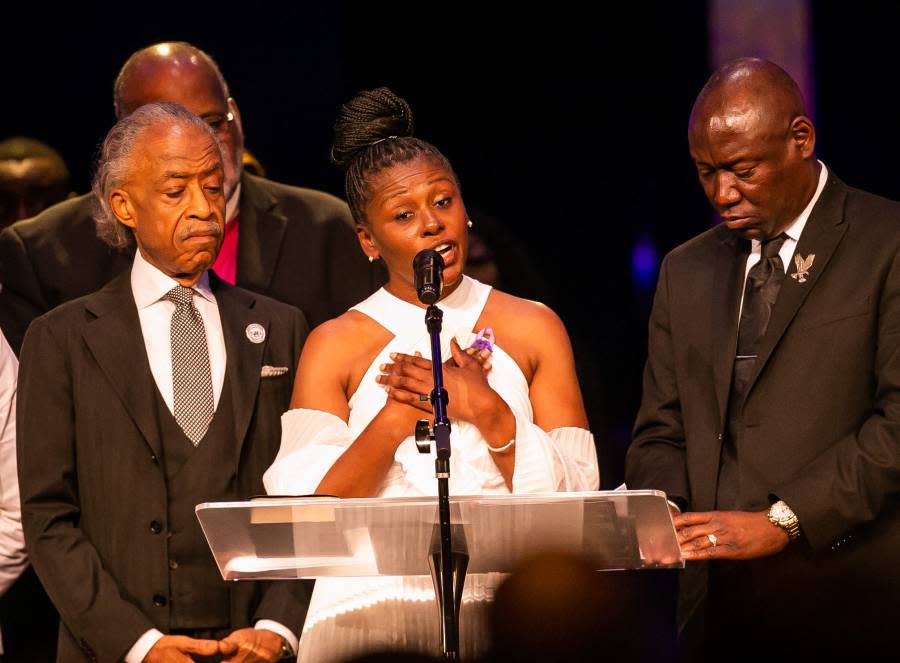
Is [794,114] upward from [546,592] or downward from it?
upward

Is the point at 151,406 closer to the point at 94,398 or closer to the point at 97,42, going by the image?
the point at 94,398

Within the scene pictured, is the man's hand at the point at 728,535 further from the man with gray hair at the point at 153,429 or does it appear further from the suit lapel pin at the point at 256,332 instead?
the suit lapel pin at the point at 256,332

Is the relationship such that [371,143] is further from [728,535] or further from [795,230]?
[728,535]

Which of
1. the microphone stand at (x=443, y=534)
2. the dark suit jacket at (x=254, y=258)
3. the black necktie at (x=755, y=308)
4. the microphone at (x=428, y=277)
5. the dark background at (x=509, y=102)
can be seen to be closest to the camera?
the microphone stand at (x=443, y=534)

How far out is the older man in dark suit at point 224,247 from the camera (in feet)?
14.4

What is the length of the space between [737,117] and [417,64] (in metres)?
2.94

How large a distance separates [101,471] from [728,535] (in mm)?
1604

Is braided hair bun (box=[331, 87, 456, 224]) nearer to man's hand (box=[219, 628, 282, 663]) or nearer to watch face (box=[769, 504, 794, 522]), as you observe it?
man's hand (box=[219, 628, 282, 663])

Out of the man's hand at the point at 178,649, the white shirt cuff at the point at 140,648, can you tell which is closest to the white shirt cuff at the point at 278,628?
the man's hand at the point at 178,649

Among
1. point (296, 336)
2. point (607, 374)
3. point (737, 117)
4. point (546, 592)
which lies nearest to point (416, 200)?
point (296, 336)

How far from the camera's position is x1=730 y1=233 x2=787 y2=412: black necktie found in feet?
11.6

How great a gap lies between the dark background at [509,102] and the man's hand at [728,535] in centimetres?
Result: 243

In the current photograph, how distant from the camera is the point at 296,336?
3834 mm

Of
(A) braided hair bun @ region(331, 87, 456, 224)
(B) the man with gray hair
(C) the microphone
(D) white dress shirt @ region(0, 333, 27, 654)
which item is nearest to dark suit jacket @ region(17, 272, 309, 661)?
(B) the man with gray hair
